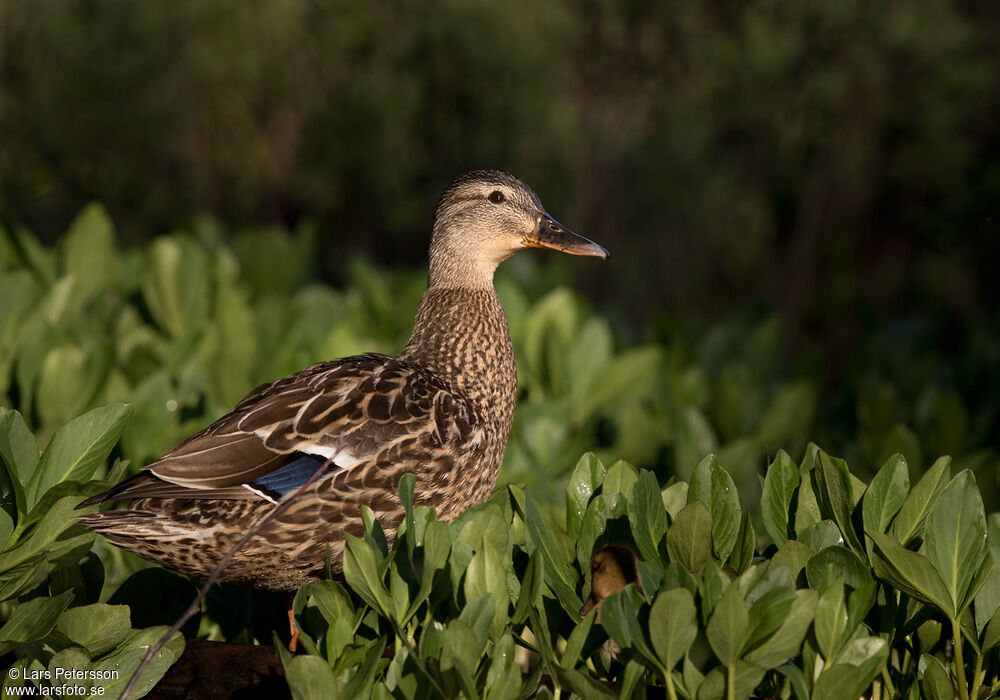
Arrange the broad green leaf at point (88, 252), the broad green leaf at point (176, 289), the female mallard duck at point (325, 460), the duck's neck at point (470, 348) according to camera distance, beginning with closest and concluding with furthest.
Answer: the female mallard duck at point (325, 460), the duck's neck at point (470, 348), the broad green leaf at point (176, 289), the broad green leaf at point (88, 252)

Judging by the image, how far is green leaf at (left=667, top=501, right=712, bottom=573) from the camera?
2.34m

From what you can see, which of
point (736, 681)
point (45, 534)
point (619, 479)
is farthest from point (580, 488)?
point (45, 534)

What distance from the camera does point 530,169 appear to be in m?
9.86

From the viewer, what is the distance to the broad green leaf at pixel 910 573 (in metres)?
2.26

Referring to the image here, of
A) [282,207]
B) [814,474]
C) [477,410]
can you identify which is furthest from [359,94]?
[814,474]

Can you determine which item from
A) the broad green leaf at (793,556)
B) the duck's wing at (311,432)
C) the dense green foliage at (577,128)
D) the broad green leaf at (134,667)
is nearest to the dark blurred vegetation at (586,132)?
the dense green foliage at (577,128)

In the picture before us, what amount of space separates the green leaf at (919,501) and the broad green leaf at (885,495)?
0.02 meters

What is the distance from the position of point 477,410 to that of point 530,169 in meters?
6.57

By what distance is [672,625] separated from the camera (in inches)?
79.5

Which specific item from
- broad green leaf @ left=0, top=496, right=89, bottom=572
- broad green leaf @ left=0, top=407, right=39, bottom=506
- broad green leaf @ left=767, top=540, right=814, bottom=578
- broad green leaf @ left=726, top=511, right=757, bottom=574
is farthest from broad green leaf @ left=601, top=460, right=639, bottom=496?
broad green leaf @ left=0, top=407, right=39, bottom=506

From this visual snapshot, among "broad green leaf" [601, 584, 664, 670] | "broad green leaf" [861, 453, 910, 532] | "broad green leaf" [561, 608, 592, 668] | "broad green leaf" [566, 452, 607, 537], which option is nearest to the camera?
"broad green leaf" [601, 584, 664, 670]

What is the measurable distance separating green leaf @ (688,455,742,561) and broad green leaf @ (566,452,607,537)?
0.91 feet

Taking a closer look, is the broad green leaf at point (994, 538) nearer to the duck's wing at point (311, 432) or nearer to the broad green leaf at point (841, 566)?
the broad green leaf at point (841, 566)

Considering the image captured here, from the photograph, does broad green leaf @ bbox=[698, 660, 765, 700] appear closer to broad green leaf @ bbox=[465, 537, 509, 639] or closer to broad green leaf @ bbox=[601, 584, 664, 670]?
broad green leaf @ bbox=[601, 584, 664, 670]
